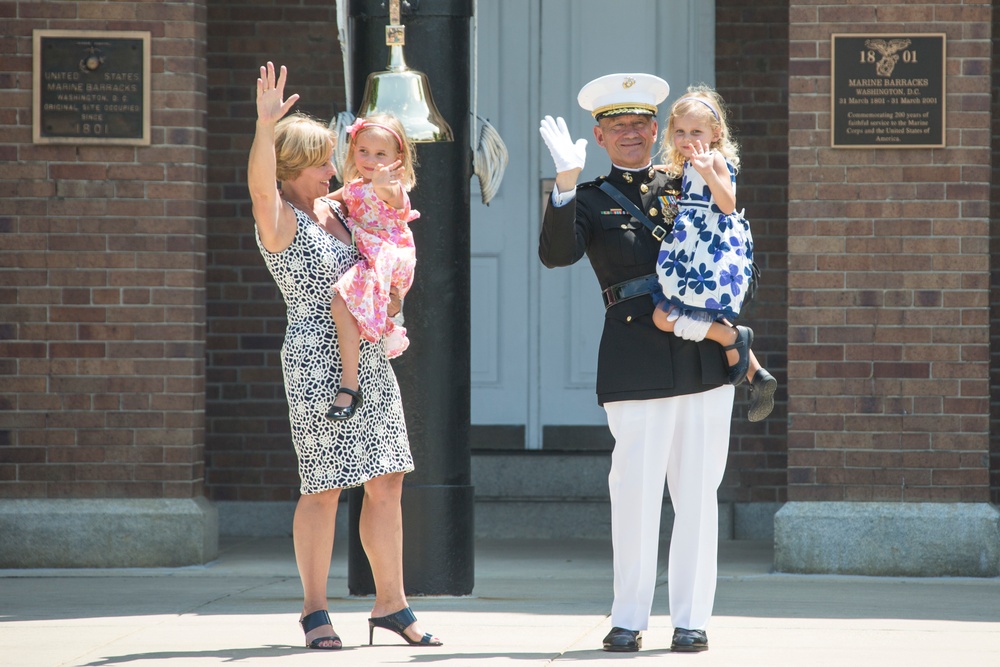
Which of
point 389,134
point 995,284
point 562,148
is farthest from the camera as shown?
point 995,284

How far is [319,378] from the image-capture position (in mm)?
4758

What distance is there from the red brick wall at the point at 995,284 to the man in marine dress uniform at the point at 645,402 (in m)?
3.51

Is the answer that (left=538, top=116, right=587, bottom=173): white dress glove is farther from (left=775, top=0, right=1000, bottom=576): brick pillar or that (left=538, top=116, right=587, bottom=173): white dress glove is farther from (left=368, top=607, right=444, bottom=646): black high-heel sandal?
(left=775, top=0, right=1000, bottom=576): brick pillar

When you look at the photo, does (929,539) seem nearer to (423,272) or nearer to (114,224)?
(423,272)

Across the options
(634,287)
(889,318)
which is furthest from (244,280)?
(634,287)

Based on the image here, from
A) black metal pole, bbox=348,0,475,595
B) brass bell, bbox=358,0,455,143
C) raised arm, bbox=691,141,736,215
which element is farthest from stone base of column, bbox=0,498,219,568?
raised arm, bbox=691,141,736,215

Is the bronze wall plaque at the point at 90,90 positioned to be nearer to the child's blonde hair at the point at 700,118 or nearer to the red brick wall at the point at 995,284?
the child's blonde hair at the point at 700,118

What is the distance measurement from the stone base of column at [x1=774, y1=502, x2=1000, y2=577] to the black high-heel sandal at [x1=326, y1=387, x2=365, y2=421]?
2.87 meters

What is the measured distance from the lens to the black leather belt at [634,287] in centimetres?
487

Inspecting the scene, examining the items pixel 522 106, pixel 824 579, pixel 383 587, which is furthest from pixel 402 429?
pixel 522 106

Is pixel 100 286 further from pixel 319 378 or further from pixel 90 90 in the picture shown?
pixel 319 378

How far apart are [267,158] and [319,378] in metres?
0.73

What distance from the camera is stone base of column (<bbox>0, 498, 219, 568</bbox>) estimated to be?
7086 mm

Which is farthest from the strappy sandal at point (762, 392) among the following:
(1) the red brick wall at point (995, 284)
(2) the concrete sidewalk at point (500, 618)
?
(1) the red brick wall at point (995, 284)
